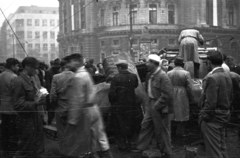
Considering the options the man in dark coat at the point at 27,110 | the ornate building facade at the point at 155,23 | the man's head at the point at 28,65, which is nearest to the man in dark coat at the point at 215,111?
the man in dark coat at the point at 27,110

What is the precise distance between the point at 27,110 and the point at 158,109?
2216 mm

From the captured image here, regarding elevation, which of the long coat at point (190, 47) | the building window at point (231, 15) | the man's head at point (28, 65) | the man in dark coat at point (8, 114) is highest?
the building window at point (231, 15)

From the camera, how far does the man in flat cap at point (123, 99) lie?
6.99 meters

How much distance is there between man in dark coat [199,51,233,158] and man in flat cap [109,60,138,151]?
2175 mm

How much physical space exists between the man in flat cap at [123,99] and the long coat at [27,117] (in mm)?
1856

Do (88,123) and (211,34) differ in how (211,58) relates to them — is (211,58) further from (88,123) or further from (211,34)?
(211,34)

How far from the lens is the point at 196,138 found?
26.6 ft

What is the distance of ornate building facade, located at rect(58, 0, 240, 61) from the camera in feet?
145

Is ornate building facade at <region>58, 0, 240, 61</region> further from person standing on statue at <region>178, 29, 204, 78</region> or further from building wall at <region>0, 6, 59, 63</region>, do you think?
person standing on statue at <region>178, 29, 204, 78</region>

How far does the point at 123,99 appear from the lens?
7.05 metres

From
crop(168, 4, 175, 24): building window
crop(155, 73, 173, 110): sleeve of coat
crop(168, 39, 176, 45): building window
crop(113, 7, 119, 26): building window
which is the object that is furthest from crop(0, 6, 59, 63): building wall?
crop(168, 4, 175, 24): building window

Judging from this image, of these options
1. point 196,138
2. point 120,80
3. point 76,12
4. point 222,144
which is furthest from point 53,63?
point 76,12

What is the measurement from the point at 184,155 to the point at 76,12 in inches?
1769

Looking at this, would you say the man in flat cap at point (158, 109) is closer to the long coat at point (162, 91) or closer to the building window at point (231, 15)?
the long coat at point (162, 91)
